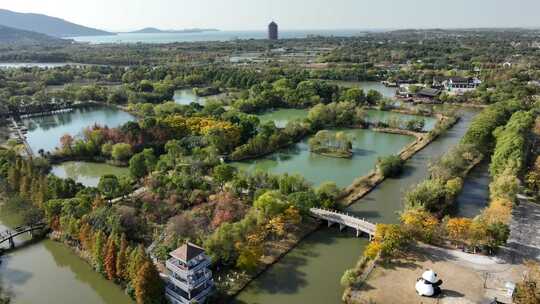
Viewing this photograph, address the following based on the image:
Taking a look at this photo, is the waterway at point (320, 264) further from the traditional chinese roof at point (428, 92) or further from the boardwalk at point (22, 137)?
the traditional chinese roof at point (428, 92)

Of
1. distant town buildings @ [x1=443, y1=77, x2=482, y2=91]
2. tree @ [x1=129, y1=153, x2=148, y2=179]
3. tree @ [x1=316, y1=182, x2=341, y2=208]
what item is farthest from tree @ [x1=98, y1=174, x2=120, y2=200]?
distant town buildings @ [x1=443, y1=77, x2=482, y2=91]

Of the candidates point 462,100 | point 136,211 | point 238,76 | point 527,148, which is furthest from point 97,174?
point 462,100

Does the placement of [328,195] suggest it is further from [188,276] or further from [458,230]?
[188,276]

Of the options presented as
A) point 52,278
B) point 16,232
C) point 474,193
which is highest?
point 474,193

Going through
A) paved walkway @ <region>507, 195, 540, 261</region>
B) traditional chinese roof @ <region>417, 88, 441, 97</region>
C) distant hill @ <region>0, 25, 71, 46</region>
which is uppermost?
distant hill @ <region>0, 25, 71, 46</region>

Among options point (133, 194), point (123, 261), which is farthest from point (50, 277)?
point (133, 194)

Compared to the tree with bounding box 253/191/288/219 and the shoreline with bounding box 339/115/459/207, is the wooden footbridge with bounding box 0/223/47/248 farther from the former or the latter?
the shoreline with bounding box 339/115/459/207
